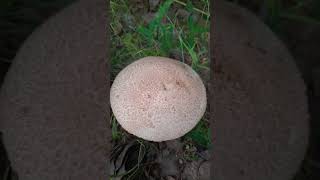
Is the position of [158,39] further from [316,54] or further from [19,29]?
[316,54]

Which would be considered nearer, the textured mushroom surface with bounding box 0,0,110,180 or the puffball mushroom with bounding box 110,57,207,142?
the puffball mushroom with bounding box 110,57,207,142

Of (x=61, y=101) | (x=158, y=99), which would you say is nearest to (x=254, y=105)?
(x=158, y=99)

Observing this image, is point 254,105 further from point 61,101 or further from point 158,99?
point 61,101

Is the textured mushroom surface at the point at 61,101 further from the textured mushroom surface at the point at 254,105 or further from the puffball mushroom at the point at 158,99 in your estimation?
the textured mushroom surface at the point at 254,105

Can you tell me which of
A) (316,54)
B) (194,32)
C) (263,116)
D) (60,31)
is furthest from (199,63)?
(316,54)

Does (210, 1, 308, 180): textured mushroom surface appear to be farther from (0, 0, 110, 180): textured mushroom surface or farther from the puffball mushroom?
(0, 0, 110, 180): textured mushroom surface

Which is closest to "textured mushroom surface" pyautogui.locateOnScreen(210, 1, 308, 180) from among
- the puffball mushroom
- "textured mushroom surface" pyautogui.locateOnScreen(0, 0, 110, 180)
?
the puffball mushroom
